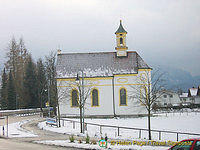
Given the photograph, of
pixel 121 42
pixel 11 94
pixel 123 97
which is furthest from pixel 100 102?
pixel 11 94

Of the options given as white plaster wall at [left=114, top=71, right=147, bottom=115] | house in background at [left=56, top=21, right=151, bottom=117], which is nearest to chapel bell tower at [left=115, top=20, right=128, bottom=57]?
house in background at [left=56, top=21, right=151, bottom=117]

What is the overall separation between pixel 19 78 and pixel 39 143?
42.4 metres

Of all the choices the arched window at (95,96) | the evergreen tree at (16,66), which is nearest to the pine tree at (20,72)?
the evergreen tree at (16,66)

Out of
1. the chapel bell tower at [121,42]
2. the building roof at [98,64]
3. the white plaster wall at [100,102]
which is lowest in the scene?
the white plaster wall at [100,102]

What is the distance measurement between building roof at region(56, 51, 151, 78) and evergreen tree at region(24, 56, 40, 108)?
16220mm

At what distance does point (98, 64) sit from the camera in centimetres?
4353

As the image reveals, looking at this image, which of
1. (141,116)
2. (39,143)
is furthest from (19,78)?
(39,143)

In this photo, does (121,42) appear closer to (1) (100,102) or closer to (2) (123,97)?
(2) (123,97)

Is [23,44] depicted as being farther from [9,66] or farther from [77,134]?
[77,134]

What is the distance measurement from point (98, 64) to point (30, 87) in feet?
71.7

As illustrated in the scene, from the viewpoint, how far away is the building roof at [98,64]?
4238 centimetres

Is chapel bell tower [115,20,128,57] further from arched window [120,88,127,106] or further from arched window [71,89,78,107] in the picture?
arched window [71,89,78,107]

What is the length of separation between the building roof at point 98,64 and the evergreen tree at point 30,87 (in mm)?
16220

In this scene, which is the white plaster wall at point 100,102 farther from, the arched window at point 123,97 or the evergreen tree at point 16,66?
the evergreen tree at point 16,66
